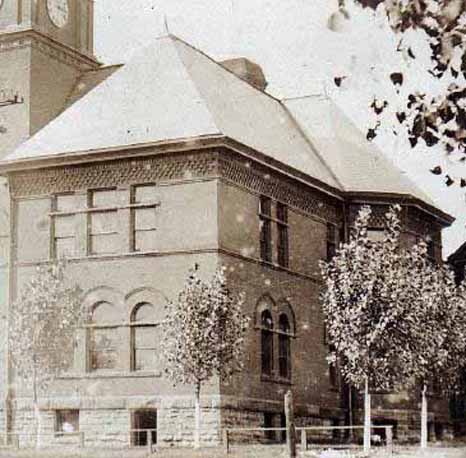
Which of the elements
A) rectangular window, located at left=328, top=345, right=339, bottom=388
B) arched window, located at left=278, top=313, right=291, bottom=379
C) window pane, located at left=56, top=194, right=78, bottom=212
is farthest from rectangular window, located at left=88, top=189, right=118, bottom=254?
rectangular window, located at left=328, top=345, right=339, bottom=388

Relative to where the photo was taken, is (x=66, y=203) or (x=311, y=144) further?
(x=311, y=144)

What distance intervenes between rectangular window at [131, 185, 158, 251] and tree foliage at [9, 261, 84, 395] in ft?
6.04

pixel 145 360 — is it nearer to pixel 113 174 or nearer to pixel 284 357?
pixel 284 357

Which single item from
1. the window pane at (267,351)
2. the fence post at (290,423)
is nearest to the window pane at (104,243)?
the window pane at (267,351)

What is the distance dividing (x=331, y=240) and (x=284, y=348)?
4336 millimetres

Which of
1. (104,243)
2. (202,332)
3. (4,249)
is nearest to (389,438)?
(202,332)

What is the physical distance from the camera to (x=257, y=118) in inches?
1244

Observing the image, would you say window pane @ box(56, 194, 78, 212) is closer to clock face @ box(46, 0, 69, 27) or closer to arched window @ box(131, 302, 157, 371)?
arched window @ box(131, 302, 157, 371)

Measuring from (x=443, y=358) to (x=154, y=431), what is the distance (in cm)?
756

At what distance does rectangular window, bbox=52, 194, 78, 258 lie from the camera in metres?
27.8

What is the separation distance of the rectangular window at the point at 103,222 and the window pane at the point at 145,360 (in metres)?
2.53

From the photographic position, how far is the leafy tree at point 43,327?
2550 cm

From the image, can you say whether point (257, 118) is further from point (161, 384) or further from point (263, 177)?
point (161, 384)

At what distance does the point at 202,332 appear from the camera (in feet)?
80.4
